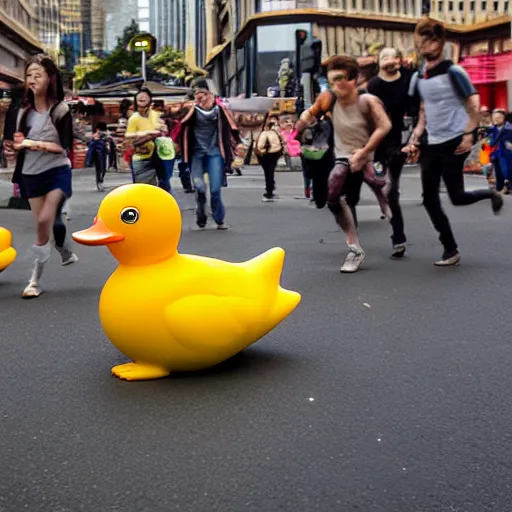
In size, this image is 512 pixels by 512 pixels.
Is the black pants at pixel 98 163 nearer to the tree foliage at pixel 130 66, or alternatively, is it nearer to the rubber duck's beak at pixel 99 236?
the rubber duck's beak at pixel 99 236

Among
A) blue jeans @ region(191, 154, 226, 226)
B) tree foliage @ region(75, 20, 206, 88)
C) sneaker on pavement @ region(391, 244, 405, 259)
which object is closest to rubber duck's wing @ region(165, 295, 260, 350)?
sneaker on pavement @ region(391, 244, 405, 259)

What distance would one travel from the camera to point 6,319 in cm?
580

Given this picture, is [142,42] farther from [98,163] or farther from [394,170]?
[394,170]

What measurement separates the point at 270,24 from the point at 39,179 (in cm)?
4006

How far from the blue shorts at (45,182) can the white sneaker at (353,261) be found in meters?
2.39

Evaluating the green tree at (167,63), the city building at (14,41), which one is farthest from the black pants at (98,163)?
the green tree at (167,63)

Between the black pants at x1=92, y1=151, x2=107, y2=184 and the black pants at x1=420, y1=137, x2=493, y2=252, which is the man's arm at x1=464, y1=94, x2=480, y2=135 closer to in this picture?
the black pants at x1=420, y1=137, x2=493, y2=252

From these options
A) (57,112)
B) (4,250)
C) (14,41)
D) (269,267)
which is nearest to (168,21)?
(14,41)

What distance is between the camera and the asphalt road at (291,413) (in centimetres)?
292

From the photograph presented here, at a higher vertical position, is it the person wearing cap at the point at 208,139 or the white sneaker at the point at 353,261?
the person wearing cap at the point at 208,139

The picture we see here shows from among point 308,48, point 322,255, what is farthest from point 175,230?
point 308,48

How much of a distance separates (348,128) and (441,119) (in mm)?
776

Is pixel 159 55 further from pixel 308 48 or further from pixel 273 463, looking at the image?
pixel 273 463

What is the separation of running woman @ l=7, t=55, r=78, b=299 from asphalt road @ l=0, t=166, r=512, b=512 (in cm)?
50
